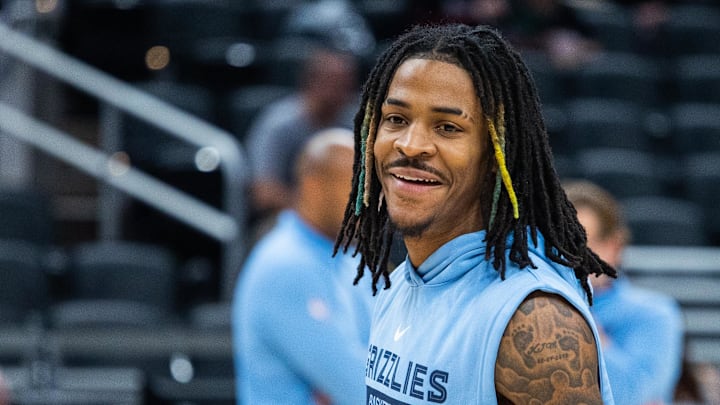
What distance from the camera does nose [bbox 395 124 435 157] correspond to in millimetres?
1848

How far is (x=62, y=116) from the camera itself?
7816 millimetres

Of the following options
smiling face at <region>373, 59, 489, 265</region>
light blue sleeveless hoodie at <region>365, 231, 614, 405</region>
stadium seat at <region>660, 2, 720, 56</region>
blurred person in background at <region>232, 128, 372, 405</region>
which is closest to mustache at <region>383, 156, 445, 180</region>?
smiling face at <region>373, 59, 489, 265</region>

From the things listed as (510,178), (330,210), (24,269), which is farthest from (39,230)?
(510,178)

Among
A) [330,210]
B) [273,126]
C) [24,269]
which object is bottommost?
[330,210]

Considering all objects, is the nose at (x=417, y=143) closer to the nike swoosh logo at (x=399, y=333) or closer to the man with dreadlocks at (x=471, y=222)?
the man with dreadlocks at (x=471, y=222)

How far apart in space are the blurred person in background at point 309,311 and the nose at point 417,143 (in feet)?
4.51

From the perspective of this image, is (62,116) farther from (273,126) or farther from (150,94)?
(273,126)

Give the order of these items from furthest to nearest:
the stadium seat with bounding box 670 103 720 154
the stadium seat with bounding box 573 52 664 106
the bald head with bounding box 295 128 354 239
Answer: the stadium seat with bounding box 573 52 664 106, the stadium seat with bounding box 670 103 720 154, the bald head with bounding box 295 128 354 239

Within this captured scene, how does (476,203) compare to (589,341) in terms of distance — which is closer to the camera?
(589,341)

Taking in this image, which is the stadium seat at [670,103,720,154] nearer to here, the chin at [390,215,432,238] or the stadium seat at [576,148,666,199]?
the stadium seat at [576,148,666,199]

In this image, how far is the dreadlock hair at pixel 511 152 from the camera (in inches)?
72.9

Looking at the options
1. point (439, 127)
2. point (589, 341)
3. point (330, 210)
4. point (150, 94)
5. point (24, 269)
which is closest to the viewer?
point (589, 341)

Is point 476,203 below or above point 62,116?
below

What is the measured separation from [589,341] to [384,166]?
17.5 inches
